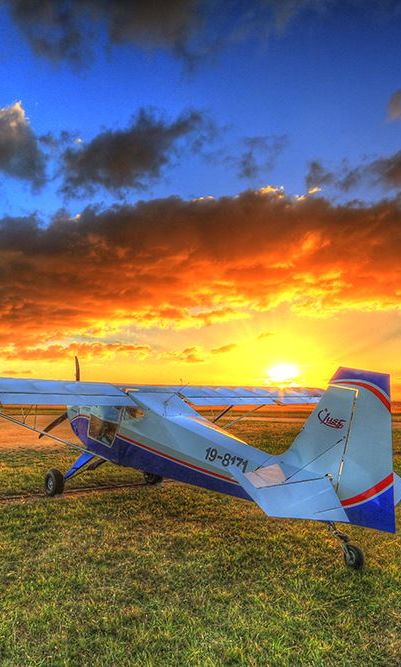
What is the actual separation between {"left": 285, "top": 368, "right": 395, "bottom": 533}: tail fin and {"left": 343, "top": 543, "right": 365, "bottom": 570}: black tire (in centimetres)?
62

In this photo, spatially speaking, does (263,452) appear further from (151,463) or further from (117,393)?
(117,393)

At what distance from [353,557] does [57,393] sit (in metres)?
6.16

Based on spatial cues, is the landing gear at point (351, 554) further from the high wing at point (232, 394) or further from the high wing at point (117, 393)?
the high wing at point (232, 394)

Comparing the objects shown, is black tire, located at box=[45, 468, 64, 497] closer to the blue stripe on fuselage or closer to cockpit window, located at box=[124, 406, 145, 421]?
the blue stripe on fuselage

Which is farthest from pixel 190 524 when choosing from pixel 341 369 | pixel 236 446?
pixel 341 369

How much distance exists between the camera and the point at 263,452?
6.77 meters

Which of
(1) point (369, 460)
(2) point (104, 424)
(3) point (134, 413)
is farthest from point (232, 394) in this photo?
(1) point (369, 460)

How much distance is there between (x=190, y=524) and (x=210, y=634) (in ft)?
11.2

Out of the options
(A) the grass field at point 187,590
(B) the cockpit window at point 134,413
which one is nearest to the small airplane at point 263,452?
(B) the cockpit window at point 134,413

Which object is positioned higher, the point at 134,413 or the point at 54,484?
the point at 134,413

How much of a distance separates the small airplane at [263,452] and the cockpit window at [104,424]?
0.07 feet

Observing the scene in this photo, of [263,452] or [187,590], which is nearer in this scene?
[187,590]

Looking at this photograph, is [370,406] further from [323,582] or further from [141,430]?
[141,430]

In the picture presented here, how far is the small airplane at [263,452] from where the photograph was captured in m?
5.15
